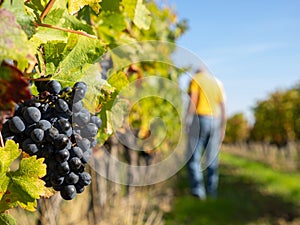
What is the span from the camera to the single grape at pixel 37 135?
1.03 meters

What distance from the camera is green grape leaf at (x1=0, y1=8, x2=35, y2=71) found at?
2.38 ft

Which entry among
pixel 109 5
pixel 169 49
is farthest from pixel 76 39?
pixel 169 49

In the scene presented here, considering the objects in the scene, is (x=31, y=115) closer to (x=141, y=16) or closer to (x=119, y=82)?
(x=119, y=82)

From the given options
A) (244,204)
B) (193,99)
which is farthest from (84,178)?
(244,204)

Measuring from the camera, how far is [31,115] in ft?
3.36

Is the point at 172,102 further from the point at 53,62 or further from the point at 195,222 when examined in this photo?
the point at 53,62

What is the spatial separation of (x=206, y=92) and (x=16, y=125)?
5.54 meters

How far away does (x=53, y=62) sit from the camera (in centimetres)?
114

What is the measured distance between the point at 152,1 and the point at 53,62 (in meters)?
4.31

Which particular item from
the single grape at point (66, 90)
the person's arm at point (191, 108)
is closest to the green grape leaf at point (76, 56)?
the single grape at point (66, 90)

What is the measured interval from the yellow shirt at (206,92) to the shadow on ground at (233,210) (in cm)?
176

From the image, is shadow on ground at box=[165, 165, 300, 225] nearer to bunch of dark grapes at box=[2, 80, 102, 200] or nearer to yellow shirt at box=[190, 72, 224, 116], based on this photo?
yellow shirt at box=[190, 72, 224, 116]

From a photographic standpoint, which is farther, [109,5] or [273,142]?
[273,142]

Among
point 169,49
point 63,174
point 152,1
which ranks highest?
point 152,1
